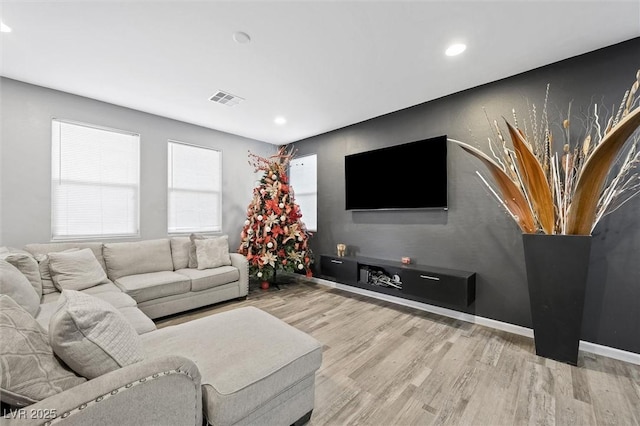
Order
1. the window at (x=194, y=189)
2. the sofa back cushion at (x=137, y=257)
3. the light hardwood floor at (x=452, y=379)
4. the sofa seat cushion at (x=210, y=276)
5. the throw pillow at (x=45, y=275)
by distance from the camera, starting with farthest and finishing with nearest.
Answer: the window at (x=194, y=189) → the sofa seat cushion at (x=210, y=276) → the sofa back cushion at (x=137, y=257) → the throw pillow at (x=45, y=275) → the light hardwood floor at (x=452, y=379)

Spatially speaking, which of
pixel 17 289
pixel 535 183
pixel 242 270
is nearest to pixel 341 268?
pixel 242 270

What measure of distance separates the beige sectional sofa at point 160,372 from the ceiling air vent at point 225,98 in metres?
2.40

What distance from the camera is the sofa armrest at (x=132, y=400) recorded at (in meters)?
0.77

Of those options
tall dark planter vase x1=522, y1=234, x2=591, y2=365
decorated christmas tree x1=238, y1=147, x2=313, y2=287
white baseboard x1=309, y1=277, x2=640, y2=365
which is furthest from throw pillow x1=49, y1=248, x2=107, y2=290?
tall dark planter vase x1=522, y1=234, x2=591, y2=365

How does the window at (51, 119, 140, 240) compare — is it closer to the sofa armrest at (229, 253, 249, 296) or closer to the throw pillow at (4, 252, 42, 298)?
the throw pillow at (4, 252, 42, 298)

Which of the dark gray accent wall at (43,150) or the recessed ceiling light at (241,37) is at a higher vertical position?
the recessed ceiling light at (241,37)

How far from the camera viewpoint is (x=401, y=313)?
311 cm

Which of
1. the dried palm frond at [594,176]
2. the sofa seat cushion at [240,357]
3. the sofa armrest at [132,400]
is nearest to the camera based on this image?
the sofa armrest at [132,400]

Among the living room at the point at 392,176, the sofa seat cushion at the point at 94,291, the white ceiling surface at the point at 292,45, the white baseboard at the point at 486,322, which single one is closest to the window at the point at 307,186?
the living room at the point at 392,176

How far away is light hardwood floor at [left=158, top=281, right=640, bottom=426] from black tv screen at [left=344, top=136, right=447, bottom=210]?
58.4 inches

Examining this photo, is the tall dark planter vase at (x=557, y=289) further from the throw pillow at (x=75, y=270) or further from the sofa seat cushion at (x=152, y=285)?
the throw pillow at (x=75, y=270)

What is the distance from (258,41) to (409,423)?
2.89m

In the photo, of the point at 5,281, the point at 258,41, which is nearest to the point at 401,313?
the point at 258,41

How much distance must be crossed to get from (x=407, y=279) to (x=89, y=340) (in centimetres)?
281
